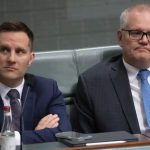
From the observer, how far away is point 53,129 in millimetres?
1929

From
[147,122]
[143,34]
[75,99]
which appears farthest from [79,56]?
[147,122]

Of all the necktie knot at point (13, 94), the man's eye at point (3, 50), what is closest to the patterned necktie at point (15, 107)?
the necktie knot at point (13, 94)

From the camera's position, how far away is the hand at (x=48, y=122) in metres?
1.99

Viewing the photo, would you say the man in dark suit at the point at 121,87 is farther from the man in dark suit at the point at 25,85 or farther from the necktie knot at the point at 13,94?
the necktie knot at the point at 13,94

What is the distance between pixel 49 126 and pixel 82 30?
5.46ft

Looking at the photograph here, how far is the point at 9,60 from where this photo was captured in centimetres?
210

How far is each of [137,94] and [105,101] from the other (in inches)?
8.1

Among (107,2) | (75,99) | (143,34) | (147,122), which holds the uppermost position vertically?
(107,2)

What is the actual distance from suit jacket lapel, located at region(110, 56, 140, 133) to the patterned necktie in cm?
57

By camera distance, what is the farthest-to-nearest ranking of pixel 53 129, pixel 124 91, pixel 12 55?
pixel 124 91 → pixel 12 55 → pixel 53 129

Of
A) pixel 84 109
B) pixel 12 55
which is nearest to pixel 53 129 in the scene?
pixel 84 109

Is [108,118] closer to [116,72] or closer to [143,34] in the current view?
[116,72]

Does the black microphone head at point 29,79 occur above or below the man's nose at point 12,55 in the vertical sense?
below

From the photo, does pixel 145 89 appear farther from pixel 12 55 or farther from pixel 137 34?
pixel 12 55
